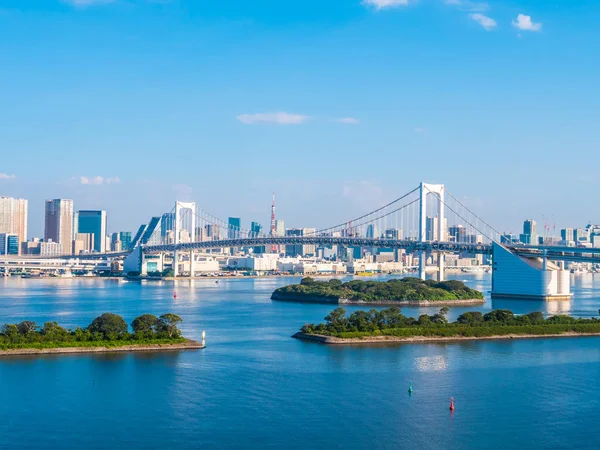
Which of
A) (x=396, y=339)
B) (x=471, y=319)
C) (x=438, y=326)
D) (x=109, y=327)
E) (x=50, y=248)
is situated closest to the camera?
(x=109, y=327)

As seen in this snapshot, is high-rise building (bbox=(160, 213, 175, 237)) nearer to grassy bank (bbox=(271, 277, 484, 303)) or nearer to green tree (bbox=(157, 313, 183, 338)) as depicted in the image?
grassy bank (bbox=(271, 277, 484, 303))

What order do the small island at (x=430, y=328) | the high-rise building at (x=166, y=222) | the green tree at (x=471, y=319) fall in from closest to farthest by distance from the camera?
the small island at (x=430, y=328)
the green tree at (x=471, y=319)
the high-rise building at (x=166, y=222)

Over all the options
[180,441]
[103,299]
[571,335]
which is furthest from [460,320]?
[103,299]

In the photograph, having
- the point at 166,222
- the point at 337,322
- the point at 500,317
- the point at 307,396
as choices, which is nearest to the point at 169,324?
the point at 337,322

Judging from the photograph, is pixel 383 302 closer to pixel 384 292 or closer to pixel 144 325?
pixel 384 292

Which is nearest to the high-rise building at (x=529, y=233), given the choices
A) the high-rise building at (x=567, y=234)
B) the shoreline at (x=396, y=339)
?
the high-rise building at (x=567, y=234)

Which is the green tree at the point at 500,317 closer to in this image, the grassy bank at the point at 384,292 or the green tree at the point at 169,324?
the green tree at the point at 169,324

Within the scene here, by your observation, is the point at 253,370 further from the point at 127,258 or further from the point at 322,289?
the point at 127,258
